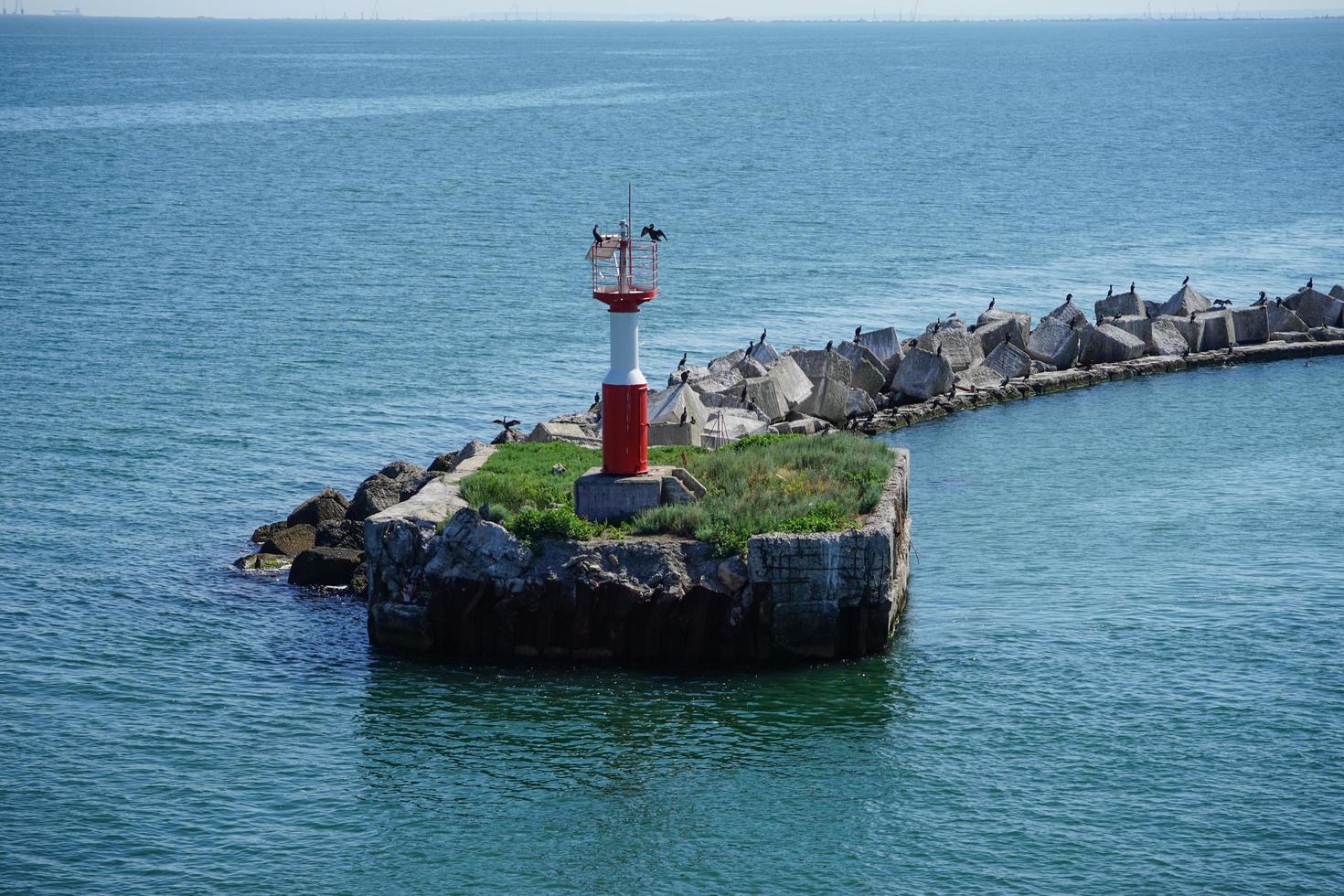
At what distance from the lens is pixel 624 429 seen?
28938mm

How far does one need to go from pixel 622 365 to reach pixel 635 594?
4.16 m

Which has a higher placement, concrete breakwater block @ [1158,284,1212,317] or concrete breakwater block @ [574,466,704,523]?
concrete breakwater block @ [1158,284,1212,317]

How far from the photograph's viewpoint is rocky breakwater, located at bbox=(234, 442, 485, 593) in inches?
1278

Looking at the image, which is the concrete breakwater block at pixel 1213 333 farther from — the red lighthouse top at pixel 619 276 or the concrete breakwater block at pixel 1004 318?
the red lighthouse top at pixel 619 276

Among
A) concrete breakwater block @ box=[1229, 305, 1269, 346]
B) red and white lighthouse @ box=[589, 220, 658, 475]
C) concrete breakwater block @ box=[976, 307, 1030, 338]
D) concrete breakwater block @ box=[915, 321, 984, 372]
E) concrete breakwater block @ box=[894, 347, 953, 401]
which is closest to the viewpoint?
red and white lighthouse @ box=[589, 220, 658, 475]

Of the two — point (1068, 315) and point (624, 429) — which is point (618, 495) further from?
point (1068, 315)

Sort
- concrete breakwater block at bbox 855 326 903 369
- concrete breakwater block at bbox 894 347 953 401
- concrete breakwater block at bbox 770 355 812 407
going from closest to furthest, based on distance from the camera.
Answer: concrete breakwater block at bbox 770 355 812 407 → concrete breakwater block at bbox 894 347 953 401 → concrete breakwater block at bbox 855 326 903 369

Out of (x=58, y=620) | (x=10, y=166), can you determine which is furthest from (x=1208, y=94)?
(x=58, y=620)

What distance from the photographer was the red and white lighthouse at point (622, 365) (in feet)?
93.4

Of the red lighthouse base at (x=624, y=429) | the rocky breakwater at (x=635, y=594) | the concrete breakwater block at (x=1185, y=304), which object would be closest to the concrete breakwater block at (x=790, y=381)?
the red lighthouse base at (x=624, y=429)

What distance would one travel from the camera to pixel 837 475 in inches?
1209

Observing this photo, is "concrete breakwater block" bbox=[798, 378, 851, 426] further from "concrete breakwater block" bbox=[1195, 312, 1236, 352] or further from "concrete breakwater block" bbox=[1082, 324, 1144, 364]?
"concrete breakwater block" bbox=[1195, 312, 1236, 352]

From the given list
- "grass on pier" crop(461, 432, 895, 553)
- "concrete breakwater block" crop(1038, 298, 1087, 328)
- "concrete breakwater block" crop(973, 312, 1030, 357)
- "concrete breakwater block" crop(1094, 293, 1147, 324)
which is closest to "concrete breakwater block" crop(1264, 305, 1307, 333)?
"concrete breakwater block" crop(1094, 293, 1147, 324)

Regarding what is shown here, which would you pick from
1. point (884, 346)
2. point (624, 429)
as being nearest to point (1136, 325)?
point (884, 346)
